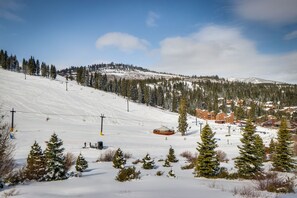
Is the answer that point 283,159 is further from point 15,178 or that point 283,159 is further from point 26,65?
point 26,65

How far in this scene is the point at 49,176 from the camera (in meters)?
13.4

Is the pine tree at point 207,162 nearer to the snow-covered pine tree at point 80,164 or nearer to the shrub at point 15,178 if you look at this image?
the snow-covered pine tree at point 80,164

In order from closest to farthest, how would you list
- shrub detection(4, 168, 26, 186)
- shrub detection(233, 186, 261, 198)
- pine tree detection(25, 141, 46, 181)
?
shrub detection(233, 186, 261, 198)
shrub detection(4, 168, 26, 186)
pine tree detection(25, 141, 46, 181)

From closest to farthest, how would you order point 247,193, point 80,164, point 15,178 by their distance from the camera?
point 247,193 < point 15,178 < point 80,164

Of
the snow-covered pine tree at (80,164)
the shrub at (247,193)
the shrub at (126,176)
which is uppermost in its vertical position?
the shrub at (247,193)

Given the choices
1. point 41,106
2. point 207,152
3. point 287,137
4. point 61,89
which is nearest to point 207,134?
point 207,152

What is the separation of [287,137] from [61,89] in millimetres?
94954

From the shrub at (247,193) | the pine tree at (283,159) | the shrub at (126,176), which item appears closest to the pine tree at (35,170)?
the shrub at (126,176)

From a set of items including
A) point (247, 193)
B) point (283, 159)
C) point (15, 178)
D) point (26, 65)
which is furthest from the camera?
point (26, 65)

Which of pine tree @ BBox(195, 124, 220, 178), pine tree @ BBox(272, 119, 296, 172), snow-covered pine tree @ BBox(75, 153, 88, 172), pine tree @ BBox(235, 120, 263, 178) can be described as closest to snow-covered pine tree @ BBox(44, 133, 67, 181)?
snow-covered pine tree @ BBox(75, 153, 88, 172)

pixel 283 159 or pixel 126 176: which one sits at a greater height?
pixel 126 176

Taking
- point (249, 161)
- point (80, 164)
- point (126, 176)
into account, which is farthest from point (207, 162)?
point (80, 164)

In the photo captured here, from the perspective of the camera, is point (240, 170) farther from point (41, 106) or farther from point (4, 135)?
point (41, 106)

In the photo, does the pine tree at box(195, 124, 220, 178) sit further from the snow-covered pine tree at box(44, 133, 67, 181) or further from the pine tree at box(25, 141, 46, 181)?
the pine tree at box(25, 141, 46, 181)
